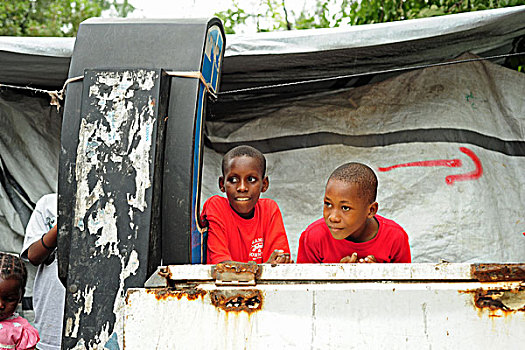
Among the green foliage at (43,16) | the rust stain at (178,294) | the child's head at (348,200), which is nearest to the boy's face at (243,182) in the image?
the child's head at (348,200)

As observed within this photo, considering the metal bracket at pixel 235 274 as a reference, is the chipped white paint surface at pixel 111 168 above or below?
above

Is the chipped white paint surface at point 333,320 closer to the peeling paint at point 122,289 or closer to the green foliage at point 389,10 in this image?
the peeling paint at point 122,289

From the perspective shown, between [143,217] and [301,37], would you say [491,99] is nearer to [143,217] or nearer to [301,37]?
[301,37]

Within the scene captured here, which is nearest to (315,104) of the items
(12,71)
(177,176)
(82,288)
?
(12,71)

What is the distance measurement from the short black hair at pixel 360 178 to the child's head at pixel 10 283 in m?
1.40

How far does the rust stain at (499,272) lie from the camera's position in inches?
49.6

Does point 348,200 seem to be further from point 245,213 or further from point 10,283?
point 10,283

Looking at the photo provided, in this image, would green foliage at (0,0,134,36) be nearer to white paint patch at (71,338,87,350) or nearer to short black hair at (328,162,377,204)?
short black hair at (328,162,377,204)

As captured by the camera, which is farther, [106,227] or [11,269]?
[11,269]

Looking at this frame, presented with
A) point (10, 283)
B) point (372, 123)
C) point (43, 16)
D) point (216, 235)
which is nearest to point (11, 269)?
point (10, 283)

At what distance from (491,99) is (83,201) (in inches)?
101

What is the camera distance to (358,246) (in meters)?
2.32

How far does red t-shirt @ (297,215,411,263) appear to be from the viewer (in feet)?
7.59

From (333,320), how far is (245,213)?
130 centimetres
